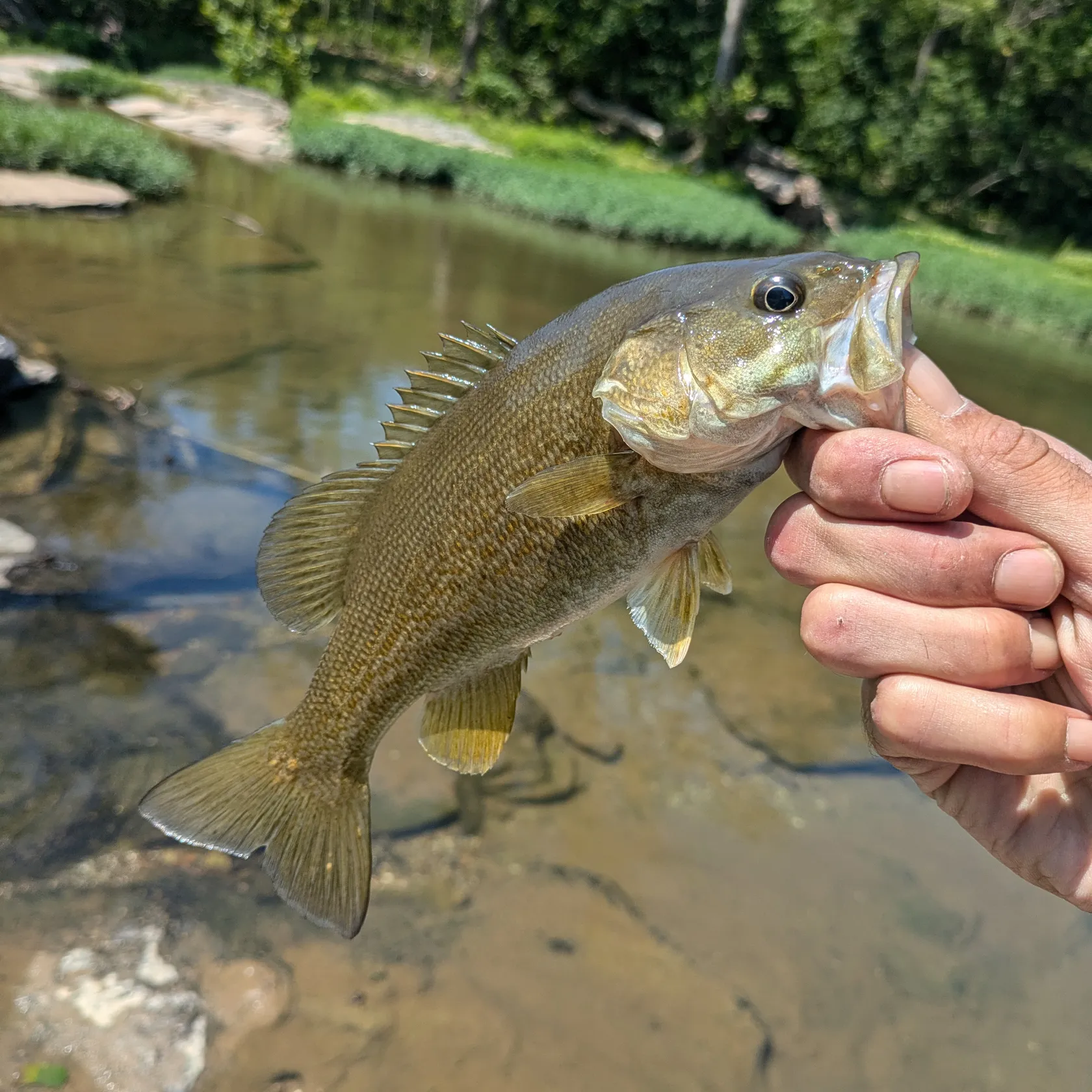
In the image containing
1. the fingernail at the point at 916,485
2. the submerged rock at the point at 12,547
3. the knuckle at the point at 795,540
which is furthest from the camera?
the submerged rock at the point at 12,547

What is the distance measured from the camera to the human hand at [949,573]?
173 cm

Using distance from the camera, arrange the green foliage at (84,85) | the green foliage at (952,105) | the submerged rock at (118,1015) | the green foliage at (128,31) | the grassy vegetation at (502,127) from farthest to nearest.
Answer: the green foliage at (952,105) → the green foliage at (128,31) → the grassy vegetation at (502,127) → the green foliage at (84,85) → the submerged rock at (118,1015)

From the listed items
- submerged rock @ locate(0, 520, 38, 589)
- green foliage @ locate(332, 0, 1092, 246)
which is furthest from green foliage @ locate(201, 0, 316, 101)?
submerged rock @ locate(0, 520, 38, 589)

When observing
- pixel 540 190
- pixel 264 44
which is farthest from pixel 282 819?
pixel 264 44

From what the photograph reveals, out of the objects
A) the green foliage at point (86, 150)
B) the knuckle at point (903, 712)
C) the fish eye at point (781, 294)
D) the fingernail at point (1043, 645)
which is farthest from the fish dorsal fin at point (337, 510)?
the green foliage at point (86, 150)

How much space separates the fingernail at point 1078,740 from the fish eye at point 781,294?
1.08 metres

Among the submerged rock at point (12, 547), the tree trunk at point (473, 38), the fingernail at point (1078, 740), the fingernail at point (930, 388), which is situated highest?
the tree trunk at point (473, 38)

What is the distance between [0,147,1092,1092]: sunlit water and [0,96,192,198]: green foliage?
977 centimetres

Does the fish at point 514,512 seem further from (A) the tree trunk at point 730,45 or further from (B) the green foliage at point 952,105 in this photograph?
(B) the green foliage at point 952,105

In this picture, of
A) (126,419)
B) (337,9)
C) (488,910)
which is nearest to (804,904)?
(488,910)

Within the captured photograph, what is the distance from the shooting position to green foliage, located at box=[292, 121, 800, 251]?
2292cm

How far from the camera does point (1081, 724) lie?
1.84 meters

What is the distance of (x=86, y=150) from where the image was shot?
577 inches

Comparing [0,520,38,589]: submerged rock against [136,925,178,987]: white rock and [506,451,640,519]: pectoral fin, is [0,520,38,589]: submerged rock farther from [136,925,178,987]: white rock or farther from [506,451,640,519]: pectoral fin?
[506,451,640,519]: pectoral fin
